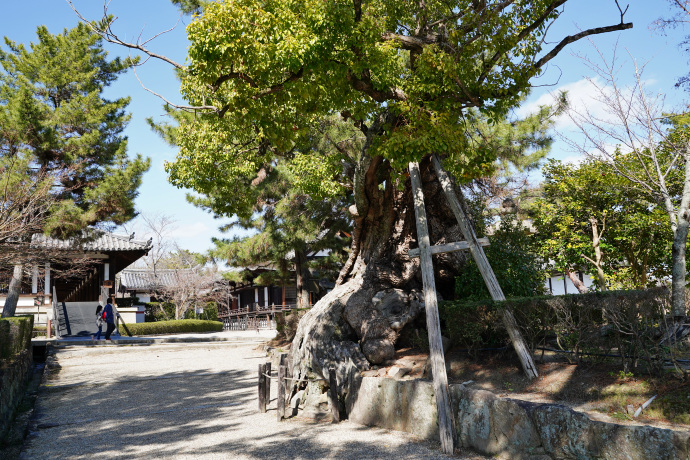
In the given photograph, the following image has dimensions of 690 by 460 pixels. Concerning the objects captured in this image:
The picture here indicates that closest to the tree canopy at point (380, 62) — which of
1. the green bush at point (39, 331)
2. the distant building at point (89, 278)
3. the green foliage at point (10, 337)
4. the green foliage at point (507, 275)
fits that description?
the green foliage at point (507, 275)

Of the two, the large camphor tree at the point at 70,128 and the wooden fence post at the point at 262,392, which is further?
the large camphor tree at the point at 70,128

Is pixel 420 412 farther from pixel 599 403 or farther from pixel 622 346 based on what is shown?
pixel 622 346

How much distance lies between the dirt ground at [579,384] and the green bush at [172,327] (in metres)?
18.4

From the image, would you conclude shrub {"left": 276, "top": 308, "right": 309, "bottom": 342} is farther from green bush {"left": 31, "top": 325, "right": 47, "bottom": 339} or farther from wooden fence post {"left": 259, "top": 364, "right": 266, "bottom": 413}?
green bush {"left": 31, "top": 325, "right": 47, "bottom": 339}

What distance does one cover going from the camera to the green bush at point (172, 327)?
23.2 metres

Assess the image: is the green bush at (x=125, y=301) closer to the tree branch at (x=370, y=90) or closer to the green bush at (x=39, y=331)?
the green bush at (x=39, y=331)

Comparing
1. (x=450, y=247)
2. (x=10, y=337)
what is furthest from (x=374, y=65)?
(x=10, y=337)

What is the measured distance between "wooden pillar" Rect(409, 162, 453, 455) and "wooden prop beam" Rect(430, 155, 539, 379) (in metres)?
0.49

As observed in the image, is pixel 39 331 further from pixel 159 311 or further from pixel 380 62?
pixel 380 62

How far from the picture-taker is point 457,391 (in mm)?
6121

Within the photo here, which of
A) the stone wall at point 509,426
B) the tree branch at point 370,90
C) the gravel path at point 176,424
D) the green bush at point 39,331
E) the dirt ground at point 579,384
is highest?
the tree branch at point 370,90

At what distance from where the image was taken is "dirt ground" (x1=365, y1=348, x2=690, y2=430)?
4914 millimetres

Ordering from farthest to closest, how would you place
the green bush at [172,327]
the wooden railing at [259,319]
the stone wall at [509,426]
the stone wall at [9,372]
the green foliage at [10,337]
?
the wooden railing at [259,319] → the green bush at [172,327] → the green foliage at [10,337] → the stone wall at [9,372] → the stone wall at [509,426]

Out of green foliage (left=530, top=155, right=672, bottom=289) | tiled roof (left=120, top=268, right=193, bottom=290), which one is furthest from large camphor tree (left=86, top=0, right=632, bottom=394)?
tiled roof (left=120, top=268, right=193, bottom=290)
